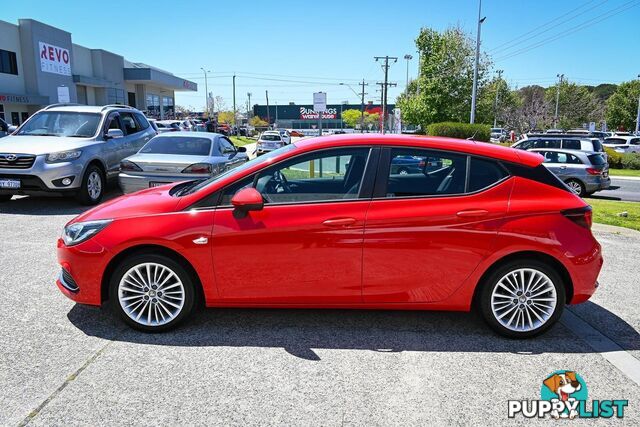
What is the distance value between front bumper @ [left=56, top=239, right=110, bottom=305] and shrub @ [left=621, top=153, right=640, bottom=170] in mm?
30576

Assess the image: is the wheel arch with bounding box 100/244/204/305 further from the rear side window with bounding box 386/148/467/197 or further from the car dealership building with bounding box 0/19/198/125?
the car dealership building with bounding box 0/19/198/125

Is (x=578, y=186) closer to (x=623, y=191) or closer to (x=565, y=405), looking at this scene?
(x=623, y=191)

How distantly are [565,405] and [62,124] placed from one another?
10.2 meters

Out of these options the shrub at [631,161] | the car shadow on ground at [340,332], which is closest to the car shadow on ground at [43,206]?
the car shadow on ground at [340,332]

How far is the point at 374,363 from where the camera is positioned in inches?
137

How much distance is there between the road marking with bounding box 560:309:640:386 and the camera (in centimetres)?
348

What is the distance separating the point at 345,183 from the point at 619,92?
279 ft

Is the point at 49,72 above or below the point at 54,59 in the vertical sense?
below

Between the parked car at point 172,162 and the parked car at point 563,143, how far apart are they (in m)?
12.3

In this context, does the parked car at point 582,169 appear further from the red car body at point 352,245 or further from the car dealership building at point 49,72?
the car dealership building at point 49,72

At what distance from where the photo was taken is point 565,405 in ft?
10.1

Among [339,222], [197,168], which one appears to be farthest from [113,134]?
[339,222]

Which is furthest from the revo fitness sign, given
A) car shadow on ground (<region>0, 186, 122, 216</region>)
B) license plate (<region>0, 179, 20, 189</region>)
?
license plate (<region>0, 179, 20, 189</region>)

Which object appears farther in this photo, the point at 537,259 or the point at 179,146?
the point at 179,146
